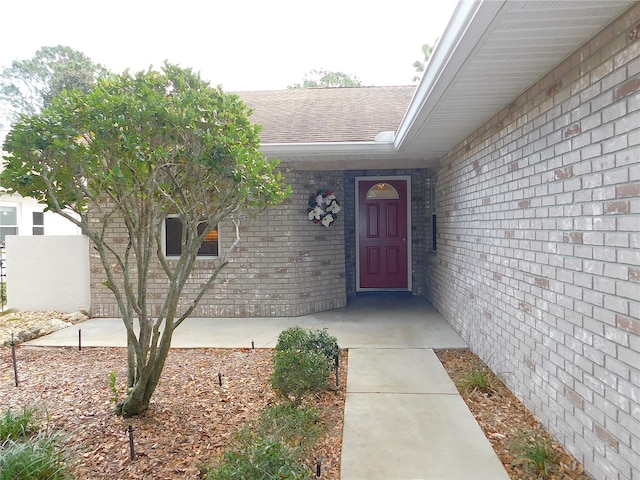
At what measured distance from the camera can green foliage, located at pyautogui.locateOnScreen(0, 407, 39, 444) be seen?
8.96ft

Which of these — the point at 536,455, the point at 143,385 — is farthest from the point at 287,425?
the point at 536,455

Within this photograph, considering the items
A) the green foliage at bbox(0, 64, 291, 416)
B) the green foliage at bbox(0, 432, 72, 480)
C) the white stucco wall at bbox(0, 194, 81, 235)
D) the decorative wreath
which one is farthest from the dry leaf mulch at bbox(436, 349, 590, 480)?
the white stucco wall at bbox(0, 194, 81, 235)

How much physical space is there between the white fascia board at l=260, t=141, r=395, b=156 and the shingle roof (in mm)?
152

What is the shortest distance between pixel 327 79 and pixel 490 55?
2859cm

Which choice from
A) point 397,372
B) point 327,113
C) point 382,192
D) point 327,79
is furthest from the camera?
point 327,79

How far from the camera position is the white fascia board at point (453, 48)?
216 cm

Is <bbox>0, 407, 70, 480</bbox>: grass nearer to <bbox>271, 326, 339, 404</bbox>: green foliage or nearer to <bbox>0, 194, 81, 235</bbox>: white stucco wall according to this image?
<bbox>271, 326, 339, 404</bbox>: green foliage

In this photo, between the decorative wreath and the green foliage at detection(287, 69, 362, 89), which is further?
the green foliage at detection(287, 69, 362, 89)

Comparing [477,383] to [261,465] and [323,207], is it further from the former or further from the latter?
[323,207]

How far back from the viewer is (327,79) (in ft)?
96.7

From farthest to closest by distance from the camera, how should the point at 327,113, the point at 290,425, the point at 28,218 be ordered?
the point at 28,218 < the point at 327,113 < the point at 290,425

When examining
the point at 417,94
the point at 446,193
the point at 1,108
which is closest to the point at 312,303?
the point at 446,193

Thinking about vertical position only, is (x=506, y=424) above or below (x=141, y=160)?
below

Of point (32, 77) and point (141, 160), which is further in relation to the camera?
point (32, 77)
